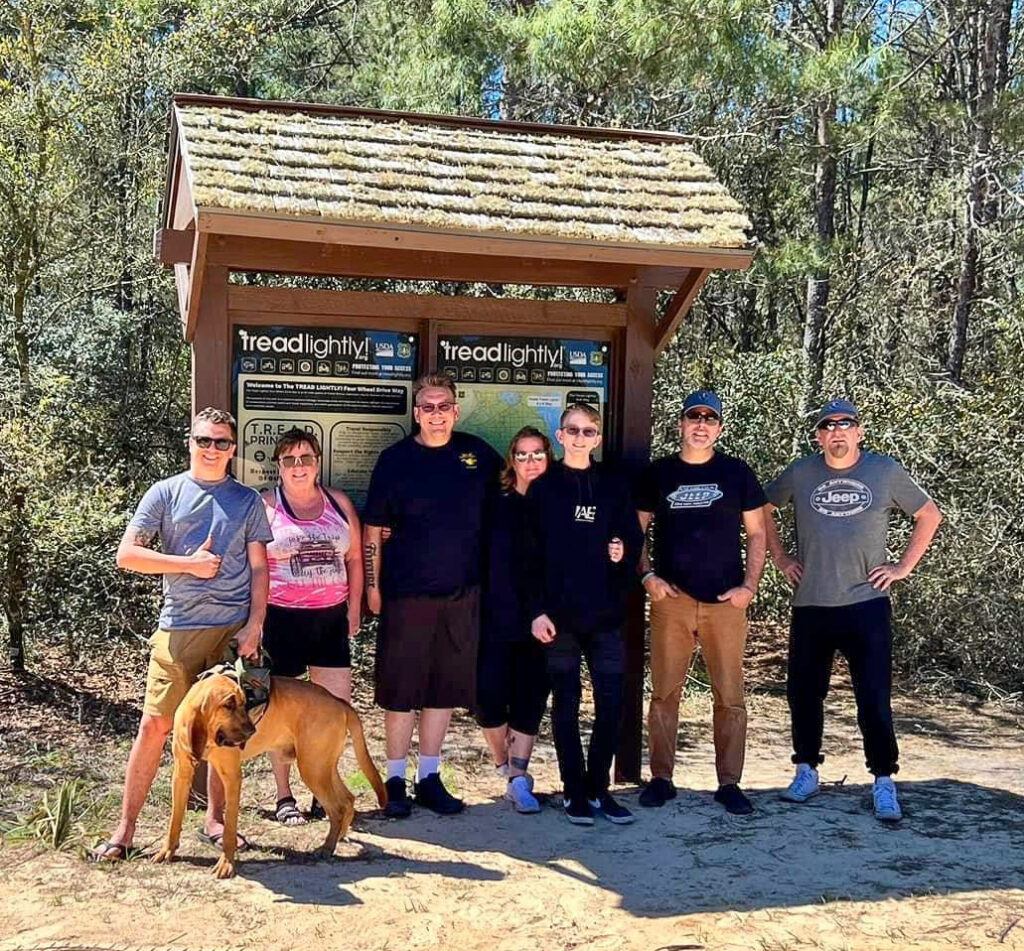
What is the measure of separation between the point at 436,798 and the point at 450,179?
2.87 meters

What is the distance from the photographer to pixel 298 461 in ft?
16.4

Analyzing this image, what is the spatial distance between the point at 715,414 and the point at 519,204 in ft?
4.36

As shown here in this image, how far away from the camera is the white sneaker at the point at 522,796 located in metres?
5.43

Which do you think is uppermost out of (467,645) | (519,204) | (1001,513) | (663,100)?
(663,100)

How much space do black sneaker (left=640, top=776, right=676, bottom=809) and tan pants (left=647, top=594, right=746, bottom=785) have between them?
0.04 metres

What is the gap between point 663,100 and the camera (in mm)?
11609

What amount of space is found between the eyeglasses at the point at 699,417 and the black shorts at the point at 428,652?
4.19ft

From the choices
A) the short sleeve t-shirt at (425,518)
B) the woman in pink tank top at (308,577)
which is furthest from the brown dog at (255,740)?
the short sleeve t-shirt at (425,518)

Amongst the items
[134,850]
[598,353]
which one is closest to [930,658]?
[598,353]

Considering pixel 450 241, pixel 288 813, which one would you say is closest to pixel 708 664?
pixel 288 813

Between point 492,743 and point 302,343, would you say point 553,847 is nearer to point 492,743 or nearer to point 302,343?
point 492,743

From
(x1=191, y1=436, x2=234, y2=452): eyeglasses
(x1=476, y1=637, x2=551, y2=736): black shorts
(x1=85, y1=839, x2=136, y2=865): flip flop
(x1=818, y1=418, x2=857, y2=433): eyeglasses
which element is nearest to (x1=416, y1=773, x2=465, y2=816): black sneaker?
(x1=476, y1=637, x2=551, y2=736): black shorts

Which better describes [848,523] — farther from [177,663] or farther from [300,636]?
[177,663]

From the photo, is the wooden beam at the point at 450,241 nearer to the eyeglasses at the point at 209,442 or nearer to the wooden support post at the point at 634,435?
the wooden support post at the point at 634,435
